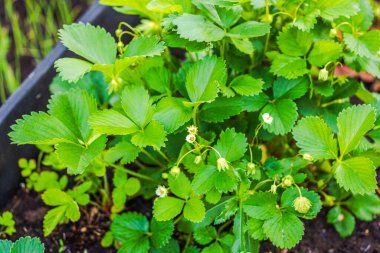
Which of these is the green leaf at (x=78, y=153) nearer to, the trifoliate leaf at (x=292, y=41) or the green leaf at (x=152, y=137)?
the green leaf at (x=152, y=137)

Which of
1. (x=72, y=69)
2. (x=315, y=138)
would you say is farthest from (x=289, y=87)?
(x=72, y=69)

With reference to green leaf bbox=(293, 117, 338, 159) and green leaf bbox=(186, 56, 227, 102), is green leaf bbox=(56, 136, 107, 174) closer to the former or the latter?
green leaf bbox=(186, 56, 227, 102)

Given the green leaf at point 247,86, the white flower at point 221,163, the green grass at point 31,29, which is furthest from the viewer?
the green grass at point 31,29

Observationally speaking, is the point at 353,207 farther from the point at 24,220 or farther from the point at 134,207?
the point at 24,220

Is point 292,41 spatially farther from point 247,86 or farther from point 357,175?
point 357,175

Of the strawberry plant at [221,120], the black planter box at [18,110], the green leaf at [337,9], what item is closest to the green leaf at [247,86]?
the strawberry plant at [221,120]

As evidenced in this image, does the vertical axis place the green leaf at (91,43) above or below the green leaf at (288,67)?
above

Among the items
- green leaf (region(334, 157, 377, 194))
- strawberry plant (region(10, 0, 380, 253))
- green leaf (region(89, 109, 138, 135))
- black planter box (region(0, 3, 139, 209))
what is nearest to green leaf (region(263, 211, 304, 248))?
strawberry plant (region(10, 0, 380, 253))
